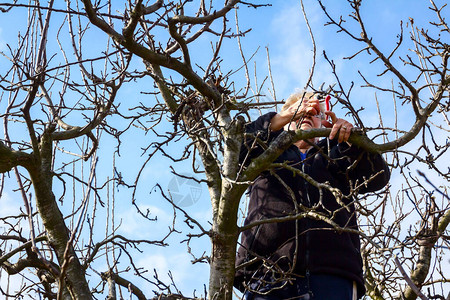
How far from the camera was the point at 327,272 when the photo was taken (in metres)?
2.82

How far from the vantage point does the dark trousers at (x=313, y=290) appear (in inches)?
109

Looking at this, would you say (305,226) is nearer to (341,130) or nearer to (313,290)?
(313,290)

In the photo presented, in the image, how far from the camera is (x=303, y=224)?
2969 millimetres

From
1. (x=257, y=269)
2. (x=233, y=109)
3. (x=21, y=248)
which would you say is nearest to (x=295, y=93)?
(x=233, y=109)

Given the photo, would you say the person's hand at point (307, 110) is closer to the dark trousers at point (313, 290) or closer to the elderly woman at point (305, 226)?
the elderly woman at point (305, 226)

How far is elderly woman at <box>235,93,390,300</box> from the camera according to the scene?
280 centimetres

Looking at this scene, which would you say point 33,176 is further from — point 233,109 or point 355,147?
point 355,147

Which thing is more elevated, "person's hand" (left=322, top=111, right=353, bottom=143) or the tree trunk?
"person's hand" (left=322, top=111, right=353, bottom=143)

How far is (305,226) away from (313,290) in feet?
1.19

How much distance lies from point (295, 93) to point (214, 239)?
48.3 inches

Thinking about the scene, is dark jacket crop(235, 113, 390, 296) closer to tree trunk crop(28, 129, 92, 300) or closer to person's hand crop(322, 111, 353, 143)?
person's hand crop(322, 111, 353, 143)

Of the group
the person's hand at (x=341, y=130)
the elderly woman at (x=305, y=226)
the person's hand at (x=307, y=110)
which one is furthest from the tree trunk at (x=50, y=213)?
the person's hand at (x=341, y=130)

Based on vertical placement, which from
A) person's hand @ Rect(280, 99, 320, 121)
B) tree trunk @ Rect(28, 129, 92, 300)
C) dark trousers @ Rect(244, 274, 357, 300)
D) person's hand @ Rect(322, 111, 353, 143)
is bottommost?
dark trousers @ Rect(244, 274, 357, 300)

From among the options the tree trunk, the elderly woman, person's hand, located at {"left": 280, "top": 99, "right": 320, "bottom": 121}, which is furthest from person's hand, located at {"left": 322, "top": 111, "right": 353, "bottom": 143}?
the tree trunk
